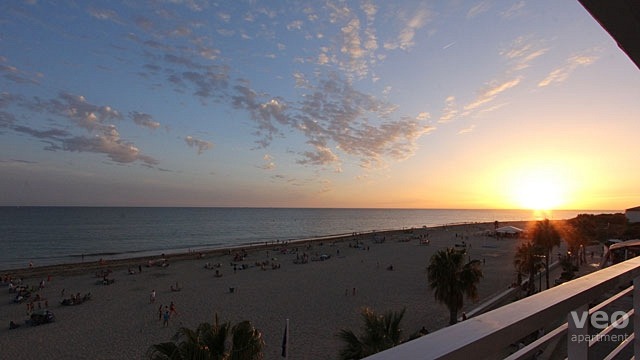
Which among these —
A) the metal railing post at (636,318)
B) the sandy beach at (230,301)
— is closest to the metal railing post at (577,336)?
the metal railing post at (636,318)

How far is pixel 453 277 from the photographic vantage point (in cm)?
1638

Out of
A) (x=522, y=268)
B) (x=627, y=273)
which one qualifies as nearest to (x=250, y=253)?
Answer: (x=522, y=268)

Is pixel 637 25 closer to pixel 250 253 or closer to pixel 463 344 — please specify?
pixel 463 344

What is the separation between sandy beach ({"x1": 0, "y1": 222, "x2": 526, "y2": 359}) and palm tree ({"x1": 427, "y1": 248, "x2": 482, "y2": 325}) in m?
3.80

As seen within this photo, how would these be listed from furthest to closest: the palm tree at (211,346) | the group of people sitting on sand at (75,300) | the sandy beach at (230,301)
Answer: the group of people sitting on sand at (75,300) → the sandy beach at (230,301) → the palm tree at (211,346)

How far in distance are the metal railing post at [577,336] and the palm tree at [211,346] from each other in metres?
7.32

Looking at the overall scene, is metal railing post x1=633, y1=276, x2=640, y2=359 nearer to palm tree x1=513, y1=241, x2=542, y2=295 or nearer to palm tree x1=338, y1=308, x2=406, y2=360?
palm tree x1=338, y1=308, x2=406, y2=360

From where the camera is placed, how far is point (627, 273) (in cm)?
186

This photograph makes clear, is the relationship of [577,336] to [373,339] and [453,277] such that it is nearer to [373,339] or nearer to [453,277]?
[373,339]

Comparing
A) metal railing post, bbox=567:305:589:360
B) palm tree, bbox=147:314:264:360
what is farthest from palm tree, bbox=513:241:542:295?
metal railing post, bbox=567:305:589:360

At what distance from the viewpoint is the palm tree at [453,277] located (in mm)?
16391

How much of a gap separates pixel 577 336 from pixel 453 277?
16123 mm

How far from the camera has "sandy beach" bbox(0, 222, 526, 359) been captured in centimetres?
1905

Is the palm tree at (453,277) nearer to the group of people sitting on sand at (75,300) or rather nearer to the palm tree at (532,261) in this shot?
the palm tree at (532,261)
